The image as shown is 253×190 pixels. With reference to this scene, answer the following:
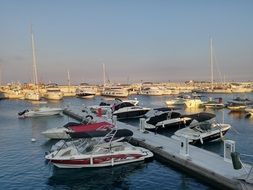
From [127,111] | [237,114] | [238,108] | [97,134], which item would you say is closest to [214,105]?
[238,108]

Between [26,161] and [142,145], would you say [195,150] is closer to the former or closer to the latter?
[142,145]

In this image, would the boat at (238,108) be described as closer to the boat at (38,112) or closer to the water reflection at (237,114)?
the water reflection at (237,114)

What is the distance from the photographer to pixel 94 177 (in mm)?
22656

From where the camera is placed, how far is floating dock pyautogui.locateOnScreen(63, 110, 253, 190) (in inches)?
731

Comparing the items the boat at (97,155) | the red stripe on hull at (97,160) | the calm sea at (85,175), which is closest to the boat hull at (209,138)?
the calm sea at (85,175)

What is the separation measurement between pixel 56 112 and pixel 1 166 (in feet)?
112

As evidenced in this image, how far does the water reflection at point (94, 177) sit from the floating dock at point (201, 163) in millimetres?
2260

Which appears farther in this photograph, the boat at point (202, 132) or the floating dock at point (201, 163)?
the boat at point (202, 132)

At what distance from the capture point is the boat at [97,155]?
23938 mm

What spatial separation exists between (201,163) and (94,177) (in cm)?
661

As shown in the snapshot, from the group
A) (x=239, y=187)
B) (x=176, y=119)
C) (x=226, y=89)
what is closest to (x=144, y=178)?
(x=239, y=187)

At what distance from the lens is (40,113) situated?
58.7m

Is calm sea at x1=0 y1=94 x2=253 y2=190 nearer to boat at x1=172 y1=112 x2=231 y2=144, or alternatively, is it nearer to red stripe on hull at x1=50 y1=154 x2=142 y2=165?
red stripe on hull at x1=50 y1=154 x2=142 y2=165

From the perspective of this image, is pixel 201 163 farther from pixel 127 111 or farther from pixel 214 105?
pixel 214 105
